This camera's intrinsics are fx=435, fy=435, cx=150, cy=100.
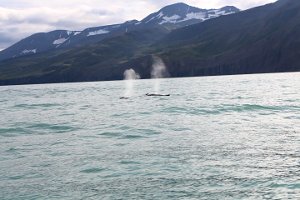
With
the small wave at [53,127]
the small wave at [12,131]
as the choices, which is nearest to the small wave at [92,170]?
the small wave at [53,127]

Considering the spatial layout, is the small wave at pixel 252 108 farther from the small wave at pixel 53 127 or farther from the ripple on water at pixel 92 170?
the ripple on water at pixel 92 170

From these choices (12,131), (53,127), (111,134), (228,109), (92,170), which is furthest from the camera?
(228,109)

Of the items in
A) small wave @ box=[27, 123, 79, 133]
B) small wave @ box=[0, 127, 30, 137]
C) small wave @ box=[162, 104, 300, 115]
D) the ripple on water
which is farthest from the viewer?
small wave @ box=[162, 104, 300, 115]

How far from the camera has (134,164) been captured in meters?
20.2

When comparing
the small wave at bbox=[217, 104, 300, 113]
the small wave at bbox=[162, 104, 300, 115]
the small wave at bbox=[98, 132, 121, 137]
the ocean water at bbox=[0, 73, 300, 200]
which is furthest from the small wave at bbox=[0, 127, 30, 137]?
the small wave at bbox=[217, 104, 300, 113]

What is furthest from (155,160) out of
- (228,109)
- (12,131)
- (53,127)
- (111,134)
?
(228,109)

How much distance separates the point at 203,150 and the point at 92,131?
41.2 ft

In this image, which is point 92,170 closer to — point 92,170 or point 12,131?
point 92,170

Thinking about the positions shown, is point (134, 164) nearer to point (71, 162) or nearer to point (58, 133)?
point (71, 162)

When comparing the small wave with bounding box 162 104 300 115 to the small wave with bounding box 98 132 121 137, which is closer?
the small wave with bounding box 98 132 121 137

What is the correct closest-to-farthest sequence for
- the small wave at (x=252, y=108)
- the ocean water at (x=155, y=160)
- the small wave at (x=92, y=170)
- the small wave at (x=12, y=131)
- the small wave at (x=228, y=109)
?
the ocean water at (x=155, y=160), the small wave at (x=92, y=170), the small wave at (x=12, y=131), the small wave at (x=228, y=109), the small wave at (x=252, y=108)

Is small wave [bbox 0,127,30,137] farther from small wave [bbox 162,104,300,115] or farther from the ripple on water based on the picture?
small wave [bbox 162,104,300,115]

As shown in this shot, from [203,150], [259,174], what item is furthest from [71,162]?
[259,174]

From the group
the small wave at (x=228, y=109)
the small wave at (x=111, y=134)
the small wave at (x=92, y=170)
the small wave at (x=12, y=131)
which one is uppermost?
the small wave at (x=92, y=170)
